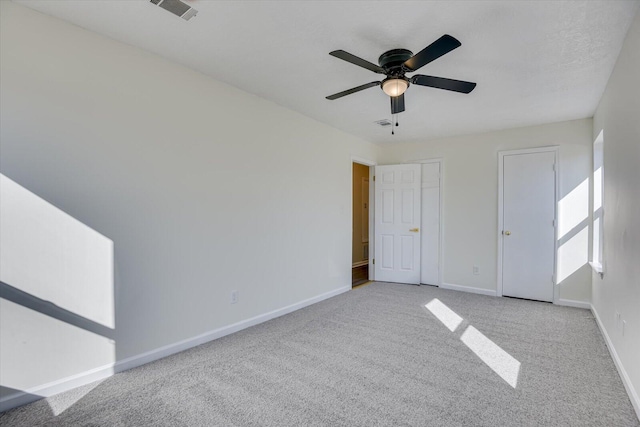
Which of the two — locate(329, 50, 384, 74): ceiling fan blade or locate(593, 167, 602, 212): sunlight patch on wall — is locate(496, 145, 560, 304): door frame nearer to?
locate(593, 167, 602, 212): sunlight patch on wall

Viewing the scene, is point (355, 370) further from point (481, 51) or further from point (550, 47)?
point (550, 47)

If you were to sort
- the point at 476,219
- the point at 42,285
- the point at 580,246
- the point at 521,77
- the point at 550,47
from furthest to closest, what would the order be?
1. the point at 476,219
2. the point at 580,246
3. the point at 521,77
4. the point at 550,47
5. the point at 42,285

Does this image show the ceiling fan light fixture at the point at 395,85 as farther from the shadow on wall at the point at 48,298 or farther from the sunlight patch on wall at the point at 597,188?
the sunlight patch on wall at the point at 597,188

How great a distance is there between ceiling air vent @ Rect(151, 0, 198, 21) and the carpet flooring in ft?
8.22

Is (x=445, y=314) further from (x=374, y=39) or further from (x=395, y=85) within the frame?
(x=374, y=39)

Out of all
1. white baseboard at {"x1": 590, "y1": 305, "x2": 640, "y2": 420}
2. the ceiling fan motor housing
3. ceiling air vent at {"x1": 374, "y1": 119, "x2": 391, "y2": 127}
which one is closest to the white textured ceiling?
the ceiling fan motor housing

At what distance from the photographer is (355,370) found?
2.46m

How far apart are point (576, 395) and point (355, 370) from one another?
58.5 inches

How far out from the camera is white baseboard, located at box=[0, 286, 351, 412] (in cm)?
198

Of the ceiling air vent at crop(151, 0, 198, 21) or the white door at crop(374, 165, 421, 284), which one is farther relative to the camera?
the white door at crop(374, 165, 421, 284)

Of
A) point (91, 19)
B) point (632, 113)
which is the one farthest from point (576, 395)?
point (91, 19)

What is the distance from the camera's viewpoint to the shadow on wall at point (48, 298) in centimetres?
195

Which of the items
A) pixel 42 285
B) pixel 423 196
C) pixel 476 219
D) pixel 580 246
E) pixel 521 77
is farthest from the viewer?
pixel 423 196

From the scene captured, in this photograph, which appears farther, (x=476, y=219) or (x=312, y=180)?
(x=476, y=219)
